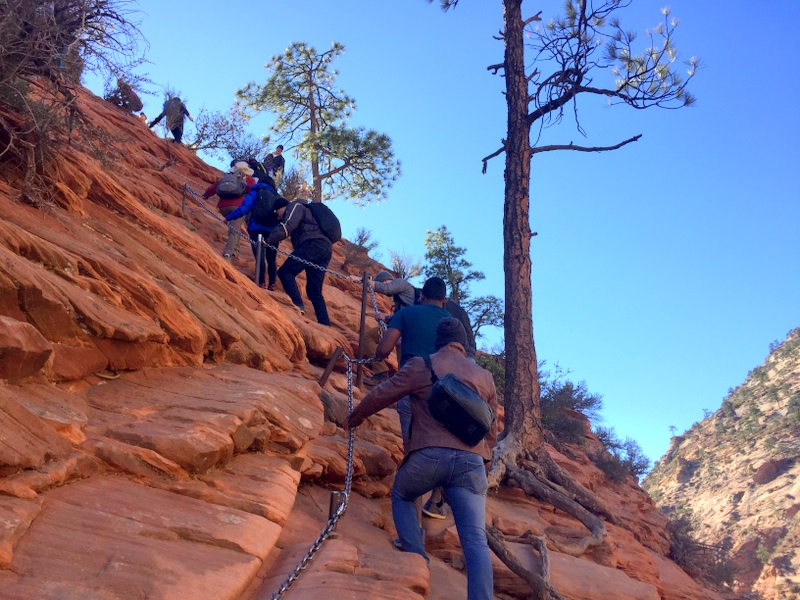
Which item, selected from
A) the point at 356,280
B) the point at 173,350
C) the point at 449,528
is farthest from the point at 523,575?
the point at 356,280

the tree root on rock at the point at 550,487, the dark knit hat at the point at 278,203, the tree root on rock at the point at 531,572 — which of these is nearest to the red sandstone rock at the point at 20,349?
the tree root on rock at the point at 531,572

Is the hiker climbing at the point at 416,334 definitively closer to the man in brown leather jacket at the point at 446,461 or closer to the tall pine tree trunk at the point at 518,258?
the man in brown leather jacket at the point at 446,461

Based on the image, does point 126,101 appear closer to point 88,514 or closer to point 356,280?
point 356,280

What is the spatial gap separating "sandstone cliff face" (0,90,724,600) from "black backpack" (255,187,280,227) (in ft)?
8.20

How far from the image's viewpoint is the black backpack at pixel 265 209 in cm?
1074

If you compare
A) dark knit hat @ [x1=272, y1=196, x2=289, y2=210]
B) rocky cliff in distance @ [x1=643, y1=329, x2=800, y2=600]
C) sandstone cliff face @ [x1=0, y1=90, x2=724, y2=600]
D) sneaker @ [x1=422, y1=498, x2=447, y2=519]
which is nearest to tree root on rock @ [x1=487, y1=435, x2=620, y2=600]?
sandstone cliff face @ [x1=0, y1=90, x2=724, y2=600]

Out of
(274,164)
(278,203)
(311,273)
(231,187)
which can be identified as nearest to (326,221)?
(311,273)

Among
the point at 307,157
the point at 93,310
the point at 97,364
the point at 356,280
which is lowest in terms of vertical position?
the point at 97,364

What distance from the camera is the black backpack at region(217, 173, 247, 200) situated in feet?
41.2

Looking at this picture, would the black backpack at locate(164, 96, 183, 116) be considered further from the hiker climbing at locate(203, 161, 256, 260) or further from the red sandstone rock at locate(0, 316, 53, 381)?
the red sandstone rock at locate(0, 316, 53, 381)

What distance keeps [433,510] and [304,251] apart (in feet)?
15.2

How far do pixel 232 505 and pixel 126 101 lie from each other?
61.1ft

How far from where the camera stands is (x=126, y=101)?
20219 mm

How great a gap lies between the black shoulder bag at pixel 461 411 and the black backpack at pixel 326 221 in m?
5.41
